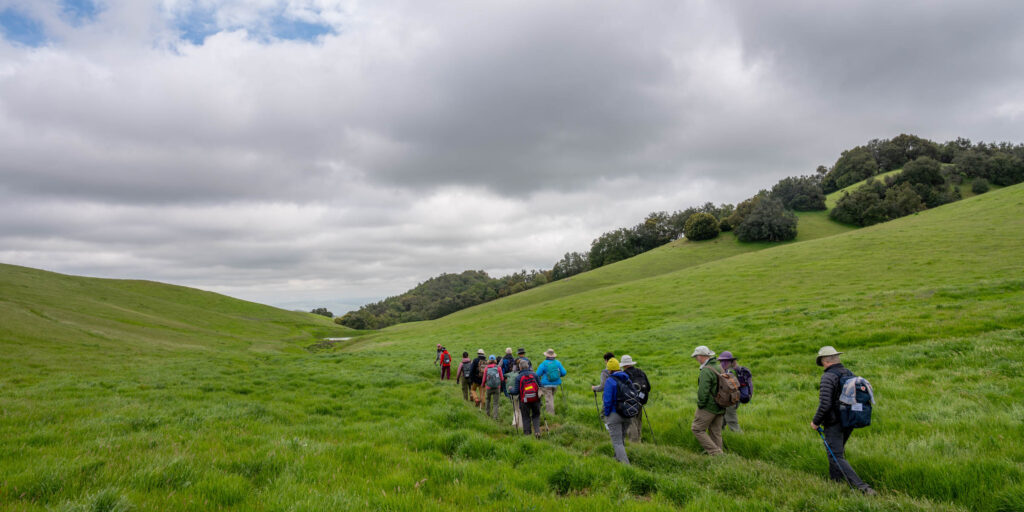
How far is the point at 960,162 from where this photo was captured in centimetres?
9975

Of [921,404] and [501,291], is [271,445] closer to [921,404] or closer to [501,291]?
[921,404]

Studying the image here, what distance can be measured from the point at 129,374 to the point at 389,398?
→ 14.1m

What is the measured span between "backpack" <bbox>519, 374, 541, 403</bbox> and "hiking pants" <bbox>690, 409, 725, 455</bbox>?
3885 mm

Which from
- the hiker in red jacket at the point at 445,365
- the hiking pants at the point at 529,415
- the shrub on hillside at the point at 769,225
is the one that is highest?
the shrub on hillside at the point at 769,225

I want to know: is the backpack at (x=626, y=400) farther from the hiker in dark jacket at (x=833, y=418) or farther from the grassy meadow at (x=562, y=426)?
the hiker in dark jacket at (x=833, y=418)

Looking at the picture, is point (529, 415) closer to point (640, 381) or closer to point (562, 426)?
point (562, 426)

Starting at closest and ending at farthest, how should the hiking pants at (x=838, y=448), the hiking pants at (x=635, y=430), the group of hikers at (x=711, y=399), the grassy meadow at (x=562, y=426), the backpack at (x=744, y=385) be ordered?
1. the grassy meadow at (x=562, y=426)
2. the group of hikers at (x=711, y=399)
3. the hiking pants at (x=838, y=448)
4. the backpack at (x=744, y=385)
5. the hiking pants at (x=635, y=430)

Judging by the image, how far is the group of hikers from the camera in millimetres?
7000

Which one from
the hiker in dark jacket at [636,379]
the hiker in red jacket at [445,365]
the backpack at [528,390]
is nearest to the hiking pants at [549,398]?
the backpack at [528,390]

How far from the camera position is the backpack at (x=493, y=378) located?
13.7 m

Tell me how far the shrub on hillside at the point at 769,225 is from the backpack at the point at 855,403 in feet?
283

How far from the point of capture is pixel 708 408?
9.00 metres

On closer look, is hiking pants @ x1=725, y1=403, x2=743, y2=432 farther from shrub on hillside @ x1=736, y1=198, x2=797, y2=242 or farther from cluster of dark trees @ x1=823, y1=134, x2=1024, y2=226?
cluster of dark trees @ x1=823, y1=134, x2=1024, y2=226

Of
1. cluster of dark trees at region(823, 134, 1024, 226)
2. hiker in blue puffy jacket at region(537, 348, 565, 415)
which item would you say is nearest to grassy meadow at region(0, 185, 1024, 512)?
hiker in blue puffy jacket at region(537, 348, 565, 415)
